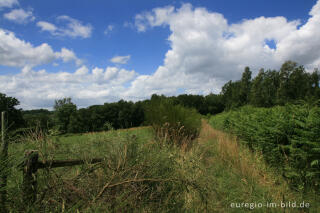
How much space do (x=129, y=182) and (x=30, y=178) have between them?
0.91 meters

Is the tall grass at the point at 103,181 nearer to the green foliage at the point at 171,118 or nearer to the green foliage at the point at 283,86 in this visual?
the green foliage at the point at 171,118

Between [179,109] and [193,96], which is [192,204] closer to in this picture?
[179,109]

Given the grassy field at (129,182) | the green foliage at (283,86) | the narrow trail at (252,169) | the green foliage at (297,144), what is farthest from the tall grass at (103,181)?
the green foliage at (283,86)

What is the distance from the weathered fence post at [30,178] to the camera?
141cm

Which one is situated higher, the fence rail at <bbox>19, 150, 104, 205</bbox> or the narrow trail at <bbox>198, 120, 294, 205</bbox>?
the fence rail at <bbox>19, 150, 104, 205</bbox>

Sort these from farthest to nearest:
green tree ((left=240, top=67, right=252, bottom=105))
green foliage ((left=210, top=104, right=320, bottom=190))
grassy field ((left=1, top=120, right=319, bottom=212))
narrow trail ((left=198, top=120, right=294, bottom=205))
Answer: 1. green tree ((left=240, top=67, right=252, bottom=105))
2. narrow trail ((left=198, top=120, right=294, bottom=205))
3. green foliage ((left=210, top=104, right=320, bottom=190))
4. grassy field ((left=1, top=120, right=319, bottom=212))

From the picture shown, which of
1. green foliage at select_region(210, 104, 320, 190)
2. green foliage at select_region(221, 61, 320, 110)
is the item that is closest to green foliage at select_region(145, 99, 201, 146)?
green foliage at select_region(210, 104, 320, 190)

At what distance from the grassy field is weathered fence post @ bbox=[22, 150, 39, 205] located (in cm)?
4

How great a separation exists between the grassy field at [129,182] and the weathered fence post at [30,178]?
0.15 ft

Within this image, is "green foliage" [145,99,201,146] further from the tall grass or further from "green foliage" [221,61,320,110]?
"green foliage" [221,61,320,110]

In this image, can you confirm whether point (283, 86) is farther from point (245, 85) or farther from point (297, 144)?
point (297, 144)

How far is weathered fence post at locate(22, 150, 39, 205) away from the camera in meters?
1.41

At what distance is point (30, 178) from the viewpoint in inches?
58.7

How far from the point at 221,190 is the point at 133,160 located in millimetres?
2646
